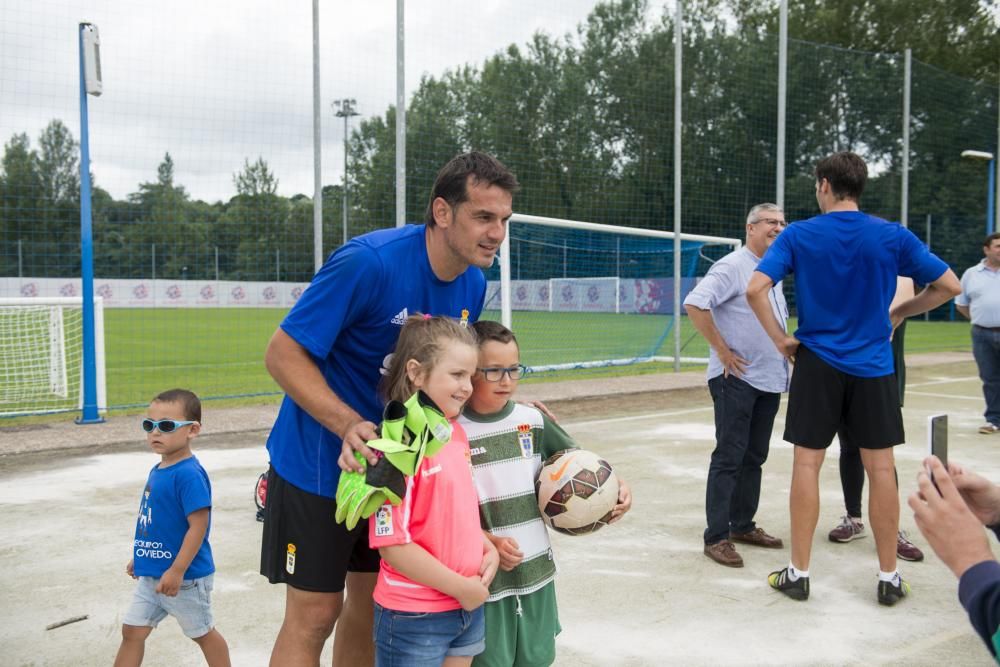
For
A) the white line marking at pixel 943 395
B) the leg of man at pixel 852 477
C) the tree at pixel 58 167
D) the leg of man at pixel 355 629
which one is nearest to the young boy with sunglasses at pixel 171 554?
the leg of man at pixel 355 629

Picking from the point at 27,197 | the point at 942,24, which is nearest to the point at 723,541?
the point at 27,197

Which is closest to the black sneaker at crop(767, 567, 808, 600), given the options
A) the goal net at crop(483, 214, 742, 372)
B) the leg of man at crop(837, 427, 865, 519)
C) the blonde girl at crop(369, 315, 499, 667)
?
the leg of man at crop(837, 427, 865, 519)

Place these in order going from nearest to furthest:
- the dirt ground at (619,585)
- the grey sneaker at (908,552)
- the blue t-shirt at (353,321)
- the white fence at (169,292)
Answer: the blue t-shirt at (353,321) → the dirt ground at (619,585) → the grey sneaker at (908,552) → the white fence at (169,292)

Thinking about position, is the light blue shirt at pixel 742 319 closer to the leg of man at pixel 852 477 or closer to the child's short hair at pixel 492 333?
the leg of man at pixel 852 477

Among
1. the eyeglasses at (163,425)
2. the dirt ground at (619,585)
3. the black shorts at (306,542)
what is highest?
the eyeglasses at (163,425)

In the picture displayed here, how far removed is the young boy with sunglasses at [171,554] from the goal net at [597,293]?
1084cm

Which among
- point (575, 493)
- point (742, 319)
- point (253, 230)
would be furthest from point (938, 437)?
point (253, 230)

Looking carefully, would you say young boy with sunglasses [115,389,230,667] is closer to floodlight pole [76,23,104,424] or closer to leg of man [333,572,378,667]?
leg of man [333,572,378,667]

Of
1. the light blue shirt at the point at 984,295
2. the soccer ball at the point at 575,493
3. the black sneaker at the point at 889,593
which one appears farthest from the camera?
the light blue shirt at the point at 984,295

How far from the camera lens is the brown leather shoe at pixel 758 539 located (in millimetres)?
5070

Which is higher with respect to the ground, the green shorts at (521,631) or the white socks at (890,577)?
the green shorts at (521,631)

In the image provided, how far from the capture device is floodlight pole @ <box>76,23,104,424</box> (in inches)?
350

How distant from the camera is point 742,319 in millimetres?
5098

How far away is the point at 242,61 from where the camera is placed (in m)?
10.6
